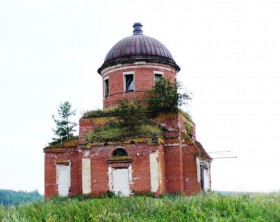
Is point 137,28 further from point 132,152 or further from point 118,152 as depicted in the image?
point 132,152

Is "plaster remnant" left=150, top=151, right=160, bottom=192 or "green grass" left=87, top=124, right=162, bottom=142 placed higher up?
"green grass" left=87, top=124, right=162, bottom=142

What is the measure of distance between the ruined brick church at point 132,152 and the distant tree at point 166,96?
45cm

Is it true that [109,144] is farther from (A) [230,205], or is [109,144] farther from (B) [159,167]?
(A) [230,205]

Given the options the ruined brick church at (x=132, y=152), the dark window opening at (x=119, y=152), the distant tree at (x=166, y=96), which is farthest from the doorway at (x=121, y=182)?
the distant tree at (x=166, y=96)

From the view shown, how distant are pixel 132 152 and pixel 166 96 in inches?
146

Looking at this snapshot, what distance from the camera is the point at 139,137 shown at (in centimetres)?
2070

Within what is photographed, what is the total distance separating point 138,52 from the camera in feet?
79.8

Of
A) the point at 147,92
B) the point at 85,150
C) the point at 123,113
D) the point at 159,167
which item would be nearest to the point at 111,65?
the point at 147,92

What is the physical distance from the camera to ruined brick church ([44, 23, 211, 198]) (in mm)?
20453

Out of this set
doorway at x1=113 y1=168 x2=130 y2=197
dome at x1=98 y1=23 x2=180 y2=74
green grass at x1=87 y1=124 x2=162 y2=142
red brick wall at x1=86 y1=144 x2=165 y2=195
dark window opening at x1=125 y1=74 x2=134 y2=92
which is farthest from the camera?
dark window opening at x1=125 y1=74 x2=134 y2=92

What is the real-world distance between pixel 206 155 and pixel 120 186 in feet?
18.2

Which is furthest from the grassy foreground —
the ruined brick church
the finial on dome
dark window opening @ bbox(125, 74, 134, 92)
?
the finial on dome

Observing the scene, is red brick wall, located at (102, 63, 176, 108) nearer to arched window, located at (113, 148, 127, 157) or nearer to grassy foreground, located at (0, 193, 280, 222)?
arched window, located at (113, 148, 127, 157)

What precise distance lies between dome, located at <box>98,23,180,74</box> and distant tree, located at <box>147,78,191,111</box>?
217 cm
